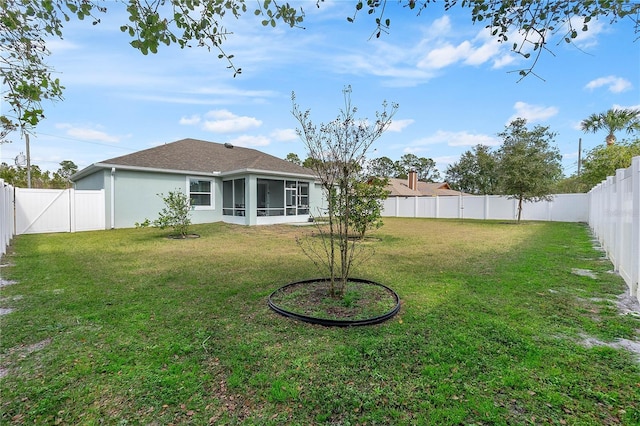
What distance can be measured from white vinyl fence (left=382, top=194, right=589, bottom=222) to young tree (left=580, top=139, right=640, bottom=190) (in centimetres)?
172

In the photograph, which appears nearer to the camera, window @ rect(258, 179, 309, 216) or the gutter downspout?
the gutter downspout

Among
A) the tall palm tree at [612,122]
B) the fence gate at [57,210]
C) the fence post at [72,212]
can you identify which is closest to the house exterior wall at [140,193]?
the fence gate at [57,210]

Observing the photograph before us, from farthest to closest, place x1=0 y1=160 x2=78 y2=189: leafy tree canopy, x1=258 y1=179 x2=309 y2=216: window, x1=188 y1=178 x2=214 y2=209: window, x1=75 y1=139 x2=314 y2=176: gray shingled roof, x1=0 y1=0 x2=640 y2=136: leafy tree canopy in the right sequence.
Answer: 1. x1=0 y1=160 x2=78 y2=189: leafy tree canopy
2. x1=258 y1=179 x2=309 y2=216: window
3. x1=188 y1=178 x2=214 y2=209: window
4. x1=75 y1=139 x2=314 y2=176: gray shingled roof
5. x1=0 y1=0 x2=640 y2=136: leafy tree canopy

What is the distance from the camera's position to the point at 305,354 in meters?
2.77

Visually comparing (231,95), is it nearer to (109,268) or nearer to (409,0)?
(109,268)

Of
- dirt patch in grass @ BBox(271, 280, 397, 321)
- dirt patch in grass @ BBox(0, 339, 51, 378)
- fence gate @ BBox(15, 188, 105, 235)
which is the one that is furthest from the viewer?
fence gate @ BBox(15, 188, 105, 235)

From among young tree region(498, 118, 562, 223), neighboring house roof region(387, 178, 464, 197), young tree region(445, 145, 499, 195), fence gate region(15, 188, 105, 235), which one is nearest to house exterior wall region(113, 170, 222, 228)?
fence gate region(15, 188, 105, 235)

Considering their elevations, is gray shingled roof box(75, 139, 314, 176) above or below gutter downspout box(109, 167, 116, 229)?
above

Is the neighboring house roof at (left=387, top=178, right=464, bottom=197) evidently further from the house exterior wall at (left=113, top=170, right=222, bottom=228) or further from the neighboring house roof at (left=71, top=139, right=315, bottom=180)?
the house exterior wall at (left=113, top=170, right=222, bottom=228)

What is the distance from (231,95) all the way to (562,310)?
12015 mm

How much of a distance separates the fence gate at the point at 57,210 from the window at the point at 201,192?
378cm

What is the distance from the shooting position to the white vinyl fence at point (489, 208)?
18.0m

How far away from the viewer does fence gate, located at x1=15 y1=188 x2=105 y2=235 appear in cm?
1125

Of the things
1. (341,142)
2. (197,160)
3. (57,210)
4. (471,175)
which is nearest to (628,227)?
(341,142)
